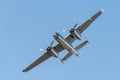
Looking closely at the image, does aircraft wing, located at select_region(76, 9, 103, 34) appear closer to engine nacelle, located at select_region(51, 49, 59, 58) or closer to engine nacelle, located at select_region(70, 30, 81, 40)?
engine nacelle, located at select_region(70, 30, 81, 40)

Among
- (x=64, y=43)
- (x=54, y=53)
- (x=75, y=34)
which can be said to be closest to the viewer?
(x=64, y=43)

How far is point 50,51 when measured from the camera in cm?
13112

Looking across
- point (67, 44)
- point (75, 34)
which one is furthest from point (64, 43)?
point (75, 34)

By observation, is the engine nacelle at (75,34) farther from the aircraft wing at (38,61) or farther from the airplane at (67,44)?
the aircraft wing at (38,61)

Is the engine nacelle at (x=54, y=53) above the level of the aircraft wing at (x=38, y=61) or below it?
below

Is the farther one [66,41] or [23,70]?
[23,70]

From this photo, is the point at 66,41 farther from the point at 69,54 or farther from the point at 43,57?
the point at 43,57

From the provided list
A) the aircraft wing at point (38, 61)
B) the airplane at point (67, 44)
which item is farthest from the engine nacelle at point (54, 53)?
the aircraft wing at point (38, 61)

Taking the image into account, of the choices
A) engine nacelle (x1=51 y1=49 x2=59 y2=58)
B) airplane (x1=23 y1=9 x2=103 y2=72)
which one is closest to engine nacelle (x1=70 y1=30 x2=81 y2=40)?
airplane (x1=23 y1=9 x2=103 y2=72)

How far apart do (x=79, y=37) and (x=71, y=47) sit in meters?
3.70

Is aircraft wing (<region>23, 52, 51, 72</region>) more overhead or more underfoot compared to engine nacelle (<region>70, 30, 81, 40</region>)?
more overhead

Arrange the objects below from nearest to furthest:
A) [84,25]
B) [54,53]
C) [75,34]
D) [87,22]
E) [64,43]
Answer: [64,43] < [87,22] < [84,25] < [75,34] < [54,53]

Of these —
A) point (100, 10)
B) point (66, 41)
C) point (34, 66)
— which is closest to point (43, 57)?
point (34, 66)

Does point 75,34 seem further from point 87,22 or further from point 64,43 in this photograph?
point 64,43
